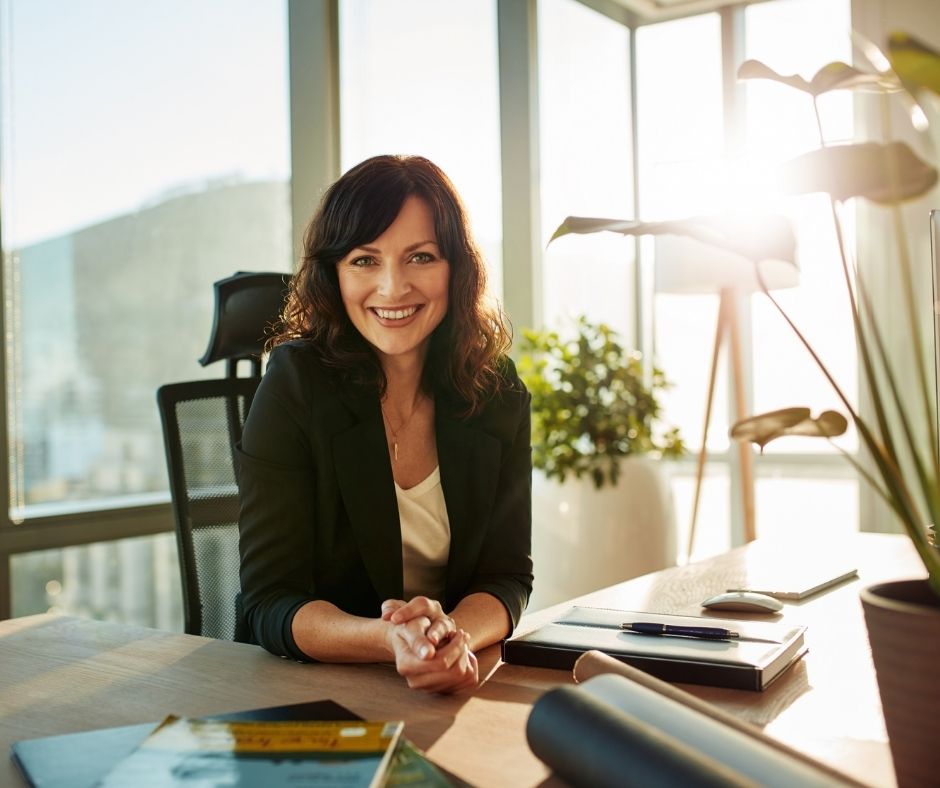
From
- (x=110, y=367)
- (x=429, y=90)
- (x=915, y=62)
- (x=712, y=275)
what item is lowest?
(x=110, y=367)

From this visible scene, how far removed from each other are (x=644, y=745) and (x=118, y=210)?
2.68 metres

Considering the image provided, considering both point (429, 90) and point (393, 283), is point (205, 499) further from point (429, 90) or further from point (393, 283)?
point (429, 90)

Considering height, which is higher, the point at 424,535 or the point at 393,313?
the point at 393,313

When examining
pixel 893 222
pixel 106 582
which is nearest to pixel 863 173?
pixel 893 222

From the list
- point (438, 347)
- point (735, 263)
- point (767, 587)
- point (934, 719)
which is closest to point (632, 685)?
point (934, 719)

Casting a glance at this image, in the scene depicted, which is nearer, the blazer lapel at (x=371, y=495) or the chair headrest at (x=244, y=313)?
the blazer lapel at (x=371, y=495)

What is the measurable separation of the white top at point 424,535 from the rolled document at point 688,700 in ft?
2.21

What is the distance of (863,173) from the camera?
0.70 m

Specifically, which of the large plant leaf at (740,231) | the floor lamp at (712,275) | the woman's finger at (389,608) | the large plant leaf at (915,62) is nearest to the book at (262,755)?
the woman's finger at (389,608)

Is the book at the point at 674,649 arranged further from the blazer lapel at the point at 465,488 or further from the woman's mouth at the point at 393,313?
the woman's mouth at the point at 393,313

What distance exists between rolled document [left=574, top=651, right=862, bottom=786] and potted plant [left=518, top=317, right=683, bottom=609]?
9.09 ft

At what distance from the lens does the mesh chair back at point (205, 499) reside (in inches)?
70.9

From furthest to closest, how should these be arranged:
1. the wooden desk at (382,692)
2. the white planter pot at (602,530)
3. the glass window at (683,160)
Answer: the glass window at (683,160), the white planter pot at (602,530), the wooden desk at (382,692)

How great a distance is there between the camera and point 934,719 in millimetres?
687
